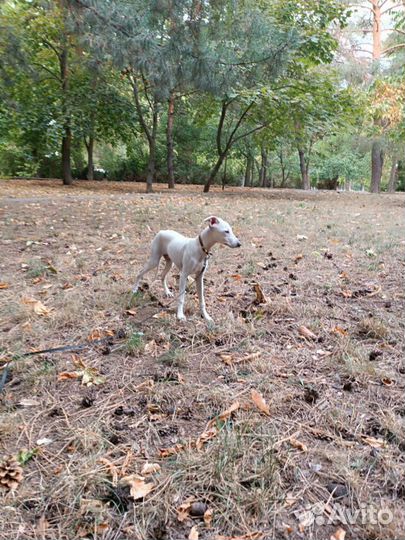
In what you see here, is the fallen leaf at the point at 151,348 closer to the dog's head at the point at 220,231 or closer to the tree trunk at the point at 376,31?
the dog's head at the point at 220,231

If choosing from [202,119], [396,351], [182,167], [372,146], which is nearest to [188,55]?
[396,351]

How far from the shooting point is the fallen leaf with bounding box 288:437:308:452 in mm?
1647

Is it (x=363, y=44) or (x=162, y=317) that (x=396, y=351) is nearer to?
(x=162, y=317)

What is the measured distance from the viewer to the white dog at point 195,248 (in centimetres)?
281

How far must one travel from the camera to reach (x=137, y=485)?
1447 mm

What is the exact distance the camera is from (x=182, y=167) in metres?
21.9

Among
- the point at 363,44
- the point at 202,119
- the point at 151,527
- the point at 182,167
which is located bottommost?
the point at 151,527

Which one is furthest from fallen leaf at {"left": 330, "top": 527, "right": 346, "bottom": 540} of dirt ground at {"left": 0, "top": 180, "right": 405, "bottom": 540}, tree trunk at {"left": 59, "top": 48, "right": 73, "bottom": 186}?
tree trunk at {"left": 59, "top": 48, "right": 73, "bottom": 186}

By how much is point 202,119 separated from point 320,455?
15938 millimetres

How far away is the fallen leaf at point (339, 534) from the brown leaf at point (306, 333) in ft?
4.96

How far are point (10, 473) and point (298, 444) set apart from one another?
1.25m

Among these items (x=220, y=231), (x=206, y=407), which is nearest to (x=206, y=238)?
(x=220, y=231)

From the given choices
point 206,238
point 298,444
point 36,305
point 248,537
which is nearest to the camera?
point 248,537

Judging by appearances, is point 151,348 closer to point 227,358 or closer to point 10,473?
point 227,358
